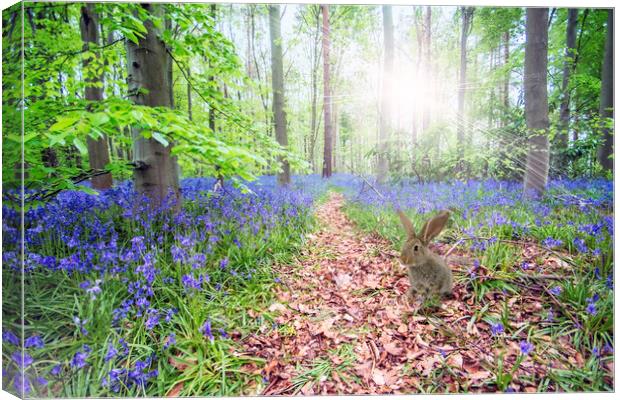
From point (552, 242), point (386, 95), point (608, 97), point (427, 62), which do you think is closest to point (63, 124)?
point (386, 95)

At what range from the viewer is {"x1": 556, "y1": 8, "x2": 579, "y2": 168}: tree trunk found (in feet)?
6.04

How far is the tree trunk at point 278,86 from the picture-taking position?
1.92 meters

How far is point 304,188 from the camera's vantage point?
2.61 m

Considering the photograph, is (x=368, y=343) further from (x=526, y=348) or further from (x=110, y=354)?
(x=110, y=354)

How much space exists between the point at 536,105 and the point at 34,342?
3602mm

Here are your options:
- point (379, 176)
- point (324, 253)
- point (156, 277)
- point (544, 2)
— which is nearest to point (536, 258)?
point (379, 176)

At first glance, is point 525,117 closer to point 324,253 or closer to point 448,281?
point 448,281

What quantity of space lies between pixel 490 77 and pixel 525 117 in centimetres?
43

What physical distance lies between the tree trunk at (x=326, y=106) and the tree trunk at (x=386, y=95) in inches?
17.9

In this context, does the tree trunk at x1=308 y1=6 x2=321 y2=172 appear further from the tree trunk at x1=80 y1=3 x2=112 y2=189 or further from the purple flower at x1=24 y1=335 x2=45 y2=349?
the purple flower at x1=24 y1=335 x2=45 y2=349

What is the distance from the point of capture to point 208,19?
74.0 inches

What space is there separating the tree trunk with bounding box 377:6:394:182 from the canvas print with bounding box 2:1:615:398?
2cm

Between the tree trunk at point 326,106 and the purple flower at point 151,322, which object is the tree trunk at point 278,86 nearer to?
the tree trunk at point 326,106

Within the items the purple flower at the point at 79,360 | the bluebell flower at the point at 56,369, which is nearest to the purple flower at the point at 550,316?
the purple flower at the point at 79,360
